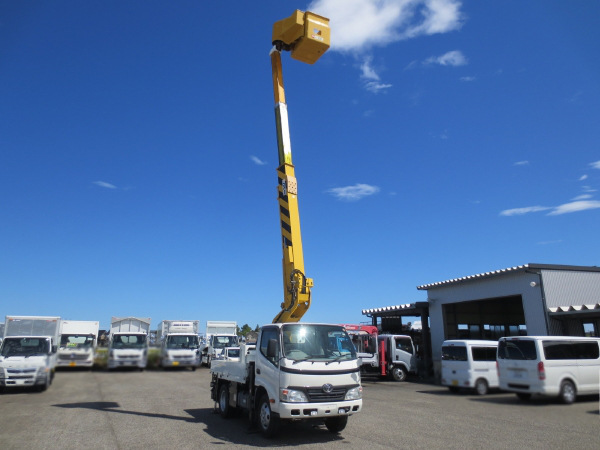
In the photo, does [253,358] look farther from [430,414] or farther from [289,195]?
[430,414]

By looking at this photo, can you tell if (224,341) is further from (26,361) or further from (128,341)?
(26,361)

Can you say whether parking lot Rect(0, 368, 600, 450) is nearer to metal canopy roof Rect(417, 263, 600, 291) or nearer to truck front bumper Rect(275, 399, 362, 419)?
truck front bumper Rect(275, 399, 362, 419)

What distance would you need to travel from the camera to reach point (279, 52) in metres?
11.3

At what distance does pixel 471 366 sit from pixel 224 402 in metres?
9.54

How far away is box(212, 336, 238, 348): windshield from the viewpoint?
2861cm

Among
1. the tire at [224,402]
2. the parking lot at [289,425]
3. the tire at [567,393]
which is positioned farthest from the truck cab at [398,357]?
the tire at [224,402]

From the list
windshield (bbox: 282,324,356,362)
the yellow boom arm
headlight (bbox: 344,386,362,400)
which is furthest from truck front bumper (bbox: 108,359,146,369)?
headlight (bbox: 344,386,362,400)

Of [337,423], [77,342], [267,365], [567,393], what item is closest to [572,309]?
[567,393]

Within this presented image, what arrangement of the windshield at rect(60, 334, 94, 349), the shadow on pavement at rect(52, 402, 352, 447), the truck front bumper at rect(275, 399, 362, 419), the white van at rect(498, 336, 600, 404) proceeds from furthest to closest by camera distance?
the windshield at rect(60, 334, 94, 349), the white van at rect(498, 336, 600, 404), the shadow on pavement at rect(52, 402, 352, 447), the truck front bumper at rect(275, 399, 362, 419)

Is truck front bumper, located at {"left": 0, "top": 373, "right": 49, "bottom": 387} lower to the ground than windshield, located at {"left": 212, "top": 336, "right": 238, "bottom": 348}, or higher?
lower

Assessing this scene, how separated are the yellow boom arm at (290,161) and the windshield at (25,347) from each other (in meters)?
10.6

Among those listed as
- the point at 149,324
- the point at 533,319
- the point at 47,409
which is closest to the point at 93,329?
the point at 149,324

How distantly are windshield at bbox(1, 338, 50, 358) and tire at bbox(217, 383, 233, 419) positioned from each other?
8.49 m

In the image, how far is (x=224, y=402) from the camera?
10086 millimetres
